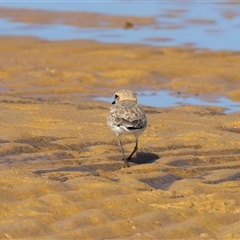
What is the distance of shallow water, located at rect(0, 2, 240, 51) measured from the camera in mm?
21656

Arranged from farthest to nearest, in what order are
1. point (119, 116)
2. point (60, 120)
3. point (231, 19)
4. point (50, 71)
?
1. point (231, 19)
2. point (50, 71)
3. point (60, 120)
4. point (119, 116)

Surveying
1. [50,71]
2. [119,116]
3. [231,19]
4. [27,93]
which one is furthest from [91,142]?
[231,19]

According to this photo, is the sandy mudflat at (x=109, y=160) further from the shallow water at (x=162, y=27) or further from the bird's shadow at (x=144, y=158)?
the shallow water at (x=162, y=27)

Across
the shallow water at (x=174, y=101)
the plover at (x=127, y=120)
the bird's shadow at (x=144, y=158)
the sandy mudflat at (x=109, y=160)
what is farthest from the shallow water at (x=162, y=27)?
the plover at (x=127, y=120)

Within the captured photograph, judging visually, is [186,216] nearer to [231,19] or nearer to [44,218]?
[44,218]

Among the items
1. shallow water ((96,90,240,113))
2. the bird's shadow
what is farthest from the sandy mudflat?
shallow water ((96,90,240,113))

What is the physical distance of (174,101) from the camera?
14.5 m

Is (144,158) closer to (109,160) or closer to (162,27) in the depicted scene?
(109,160)

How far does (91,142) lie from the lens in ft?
32.9

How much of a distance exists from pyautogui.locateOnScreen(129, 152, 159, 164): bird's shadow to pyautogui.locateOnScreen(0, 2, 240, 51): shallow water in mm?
10635

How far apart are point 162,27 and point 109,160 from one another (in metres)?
15.6

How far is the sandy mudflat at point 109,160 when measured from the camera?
21.8 feet

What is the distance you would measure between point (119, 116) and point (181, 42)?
12412mm

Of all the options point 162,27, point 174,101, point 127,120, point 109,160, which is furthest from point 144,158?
point 162,27
